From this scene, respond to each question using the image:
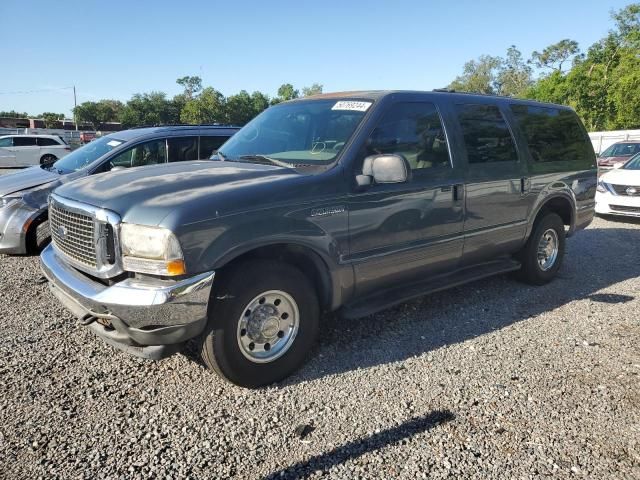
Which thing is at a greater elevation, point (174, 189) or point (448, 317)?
point (174, 189)

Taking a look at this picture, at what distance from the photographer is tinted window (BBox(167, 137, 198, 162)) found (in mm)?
6664

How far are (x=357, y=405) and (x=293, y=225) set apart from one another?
122 cm

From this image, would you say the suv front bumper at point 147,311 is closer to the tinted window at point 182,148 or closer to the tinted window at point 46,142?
the tinted window at point 182,148

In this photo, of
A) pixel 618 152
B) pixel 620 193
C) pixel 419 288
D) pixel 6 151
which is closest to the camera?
pixel 419 288

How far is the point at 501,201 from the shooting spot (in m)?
4.71

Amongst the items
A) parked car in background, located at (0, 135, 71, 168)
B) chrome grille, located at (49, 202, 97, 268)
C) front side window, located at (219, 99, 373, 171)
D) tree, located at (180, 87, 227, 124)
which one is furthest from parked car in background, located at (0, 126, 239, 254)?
tree, located at (180, 87, 227, 124)

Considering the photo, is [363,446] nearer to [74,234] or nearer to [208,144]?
[74,234]

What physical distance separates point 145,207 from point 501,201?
3.39 meters

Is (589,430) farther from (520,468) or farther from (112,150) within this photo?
(112,150)

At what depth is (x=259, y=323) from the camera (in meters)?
3.20

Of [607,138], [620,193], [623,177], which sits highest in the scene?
[607,138]

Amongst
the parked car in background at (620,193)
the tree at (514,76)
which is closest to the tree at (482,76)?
the tree at (514,76)

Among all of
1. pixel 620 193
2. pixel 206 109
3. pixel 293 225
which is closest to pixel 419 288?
pixel 293 225

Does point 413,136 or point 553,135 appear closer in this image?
point 413,136
